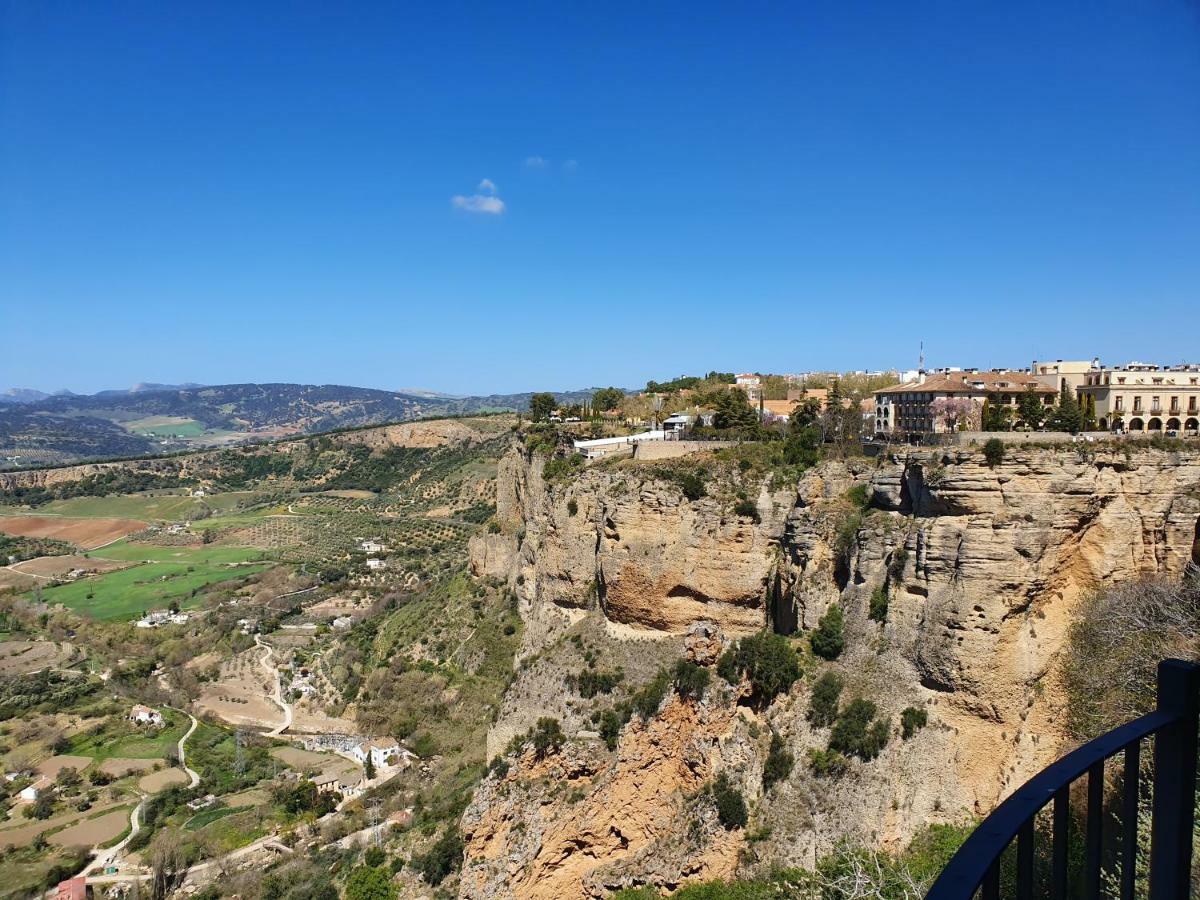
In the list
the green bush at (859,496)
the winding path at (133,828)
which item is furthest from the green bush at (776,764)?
the winding path at (133,828)

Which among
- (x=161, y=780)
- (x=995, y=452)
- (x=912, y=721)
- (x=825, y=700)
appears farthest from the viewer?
(x=161, y=780)

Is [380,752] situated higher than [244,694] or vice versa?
[380,752]

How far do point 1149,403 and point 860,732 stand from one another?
47.9 ft

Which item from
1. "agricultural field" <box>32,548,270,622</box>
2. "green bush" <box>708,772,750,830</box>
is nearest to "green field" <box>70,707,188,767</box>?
"agricultural field" <box>32,548,270,622</box>

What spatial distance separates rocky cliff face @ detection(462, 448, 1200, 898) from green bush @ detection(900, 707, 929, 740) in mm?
157

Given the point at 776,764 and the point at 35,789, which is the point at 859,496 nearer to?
the point at 776,764

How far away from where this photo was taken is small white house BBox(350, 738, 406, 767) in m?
34.8

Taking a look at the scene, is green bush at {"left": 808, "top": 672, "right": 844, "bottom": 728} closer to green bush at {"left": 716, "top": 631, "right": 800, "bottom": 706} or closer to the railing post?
green bush at {"left": 716, "top": 631, "right": 800, "bottom": 706}

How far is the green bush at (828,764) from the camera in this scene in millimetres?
17422

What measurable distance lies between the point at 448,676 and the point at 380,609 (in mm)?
18670

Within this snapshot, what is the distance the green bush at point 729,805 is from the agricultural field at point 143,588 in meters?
61.8

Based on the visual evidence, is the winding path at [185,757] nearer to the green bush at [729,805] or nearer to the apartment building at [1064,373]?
the green bush at [729,805]

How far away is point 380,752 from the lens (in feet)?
115

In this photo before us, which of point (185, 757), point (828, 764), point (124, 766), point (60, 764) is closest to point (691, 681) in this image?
point (828, 764)
